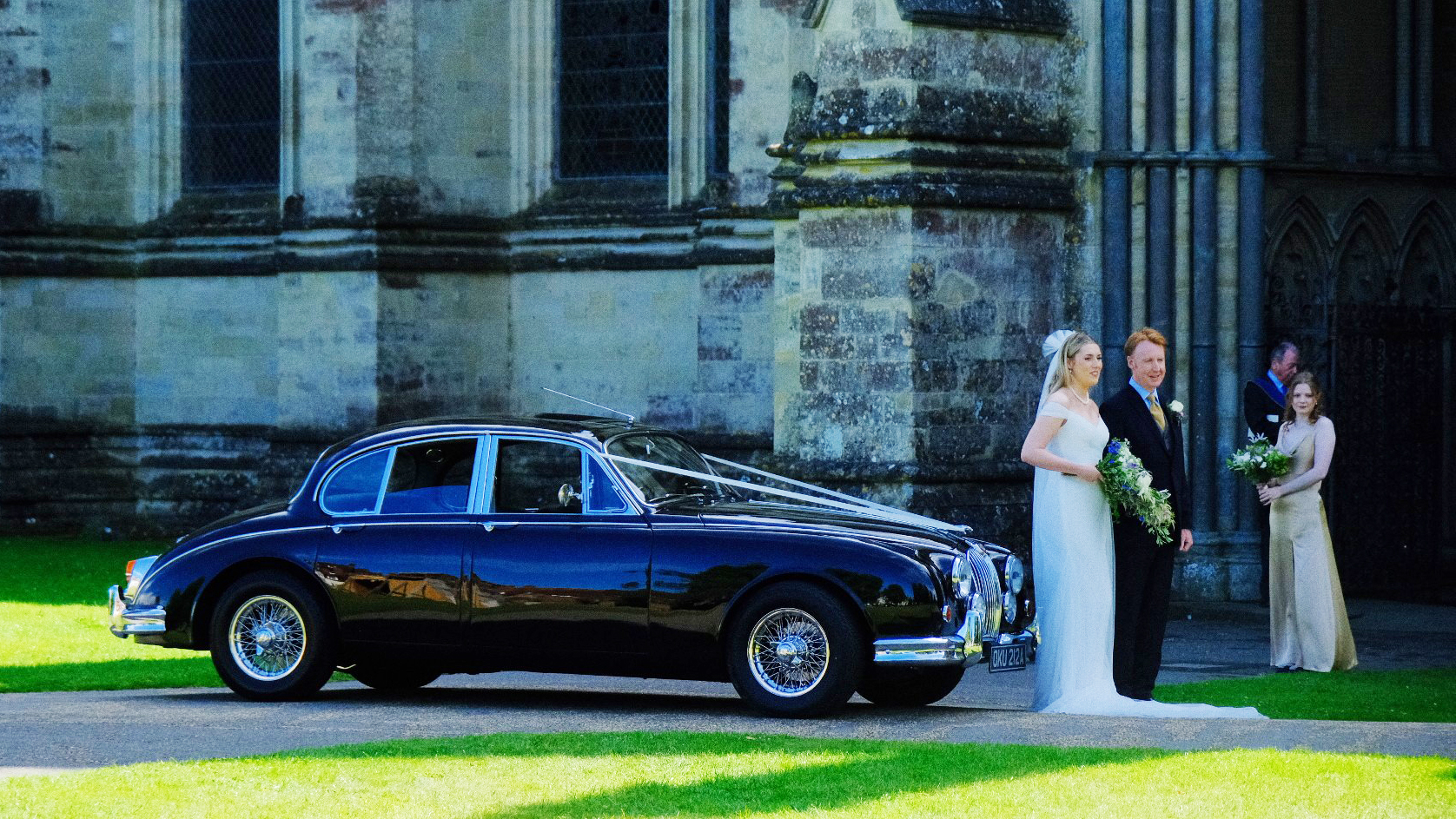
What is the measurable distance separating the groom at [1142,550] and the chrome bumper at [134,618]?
465 cm

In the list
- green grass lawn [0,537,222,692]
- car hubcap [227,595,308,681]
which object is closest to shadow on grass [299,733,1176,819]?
car hubcap [227,595,308,681]

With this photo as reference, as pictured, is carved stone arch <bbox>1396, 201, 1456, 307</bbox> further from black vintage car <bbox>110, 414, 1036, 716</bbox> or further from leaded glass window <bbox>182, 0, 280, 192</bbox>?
leaded glass window <bbox>182, 0, 280, 192</bbox>

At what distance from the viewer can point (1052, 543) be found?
11.5 meters

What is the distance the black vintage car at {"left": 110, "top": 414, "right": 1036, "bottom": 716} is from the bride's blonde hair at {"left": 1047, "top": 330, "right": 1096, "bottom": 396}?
87 centimetres

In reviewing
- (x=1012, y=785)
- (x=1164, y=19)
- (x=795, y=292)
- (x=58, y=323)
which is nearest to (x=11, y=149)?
(x=58, y=323)

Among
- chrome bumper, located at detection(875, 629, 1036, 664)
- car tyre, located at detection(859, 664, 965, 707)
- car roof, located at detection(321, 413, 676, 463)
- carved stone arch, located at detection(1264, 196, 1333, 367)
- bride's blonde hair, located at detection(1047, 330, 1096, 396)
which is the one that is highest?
carved stone arch, located at detection(1264, 196, 1333, 367)

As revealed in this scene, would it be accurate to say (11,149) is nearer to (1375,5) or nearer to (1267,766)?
(1375,5)

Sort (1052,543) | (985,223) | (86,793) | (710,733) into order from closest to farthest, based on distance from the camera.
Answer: (86,793), (710,733), (1052,543), (985,223)

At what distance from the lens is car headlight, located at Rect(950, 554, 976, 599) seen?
1070 cm

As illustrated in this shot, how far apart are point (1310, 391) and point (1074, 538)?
9.20ft

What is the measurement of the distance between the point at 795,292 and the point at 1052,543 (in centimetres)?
543

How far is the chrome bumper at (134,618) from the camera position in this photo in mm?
11594

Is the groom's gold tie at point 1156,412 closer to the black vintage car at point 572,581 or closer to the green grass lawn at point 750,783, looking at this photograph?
the black vintage car at point 572,581

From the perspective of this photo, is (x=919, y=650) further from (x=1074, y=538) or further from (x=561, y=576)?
(x=561, y=576)
